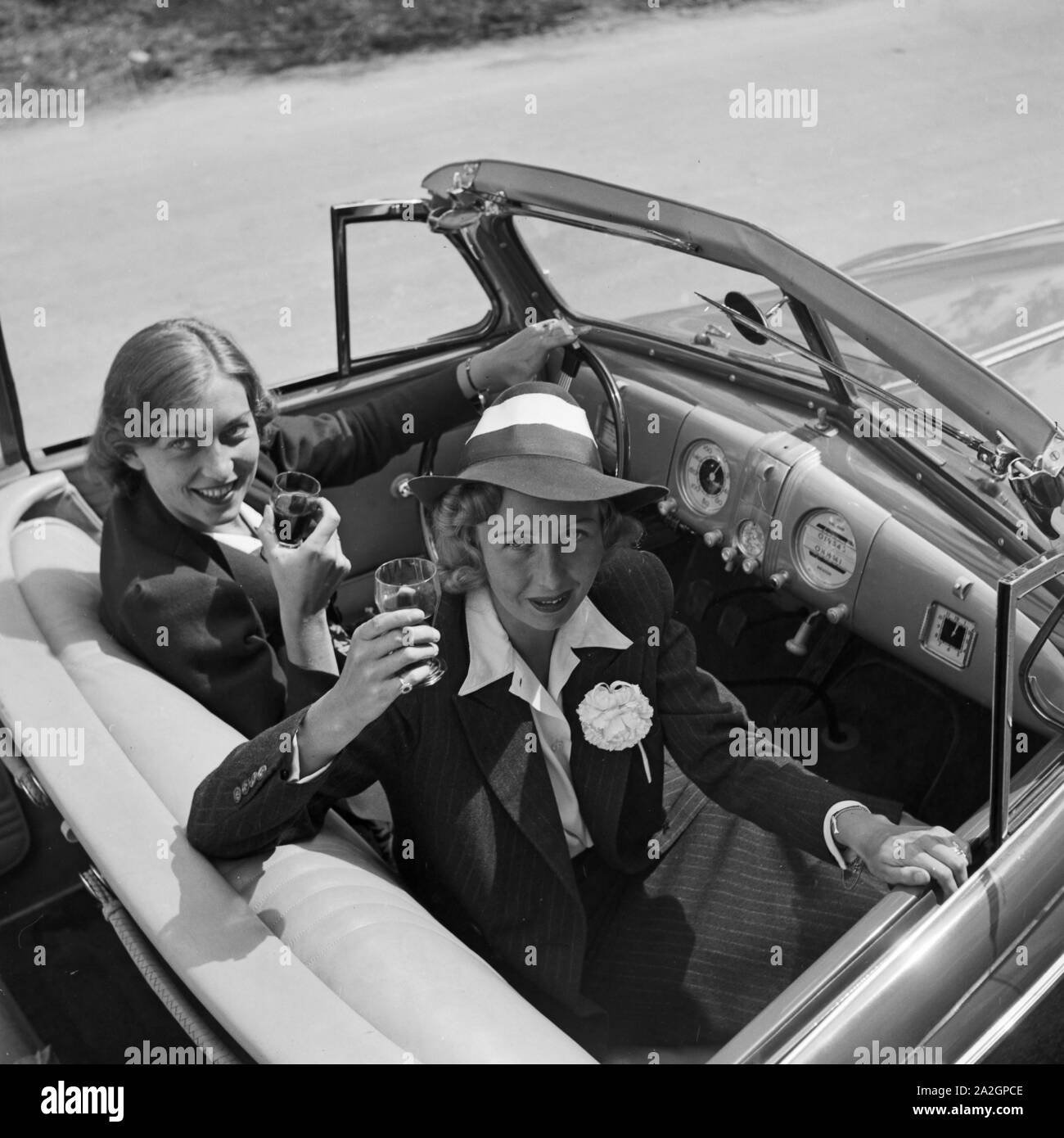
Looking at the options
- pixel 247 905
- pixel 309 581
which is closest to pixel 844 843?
pixel 247 905

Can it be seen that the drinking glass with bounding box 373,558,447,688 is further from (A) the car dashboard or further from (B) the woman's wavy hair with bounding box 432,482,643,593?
(A) the car dashboard

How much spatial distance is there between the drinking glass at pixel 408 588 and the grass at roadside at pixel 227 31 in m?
8.31

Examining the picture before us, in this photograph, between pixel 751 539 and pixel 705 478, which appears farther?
pixel 705 478

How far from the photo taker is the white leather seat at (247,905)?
1.74m

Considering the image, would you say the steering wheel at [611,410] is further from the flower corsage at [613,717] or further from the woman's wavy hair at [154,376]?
the flower corsage at [613,717]

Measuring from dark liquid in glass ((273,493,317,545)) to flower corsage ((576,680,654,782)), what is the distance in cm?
64

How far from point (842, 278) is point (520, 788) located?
1.16 m

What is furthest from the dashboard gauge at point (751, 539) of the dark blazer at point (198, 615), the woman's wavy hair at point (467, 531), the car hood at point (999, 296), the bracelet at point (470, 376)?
the dark blazer at point (198, 615)

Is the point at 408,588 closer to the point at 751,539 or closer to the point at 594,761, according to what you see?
the point at 594,761

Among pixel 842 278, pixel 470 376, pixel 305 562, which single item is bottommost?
pixel 305 562

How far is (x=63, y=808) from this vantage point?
6.95ft

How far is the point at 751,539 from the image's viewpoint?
10.1ft

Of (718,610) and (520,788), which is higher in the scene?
(520,788)

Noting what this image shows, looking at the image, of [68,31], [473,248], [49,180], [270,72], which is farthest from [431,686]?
[68,31]
